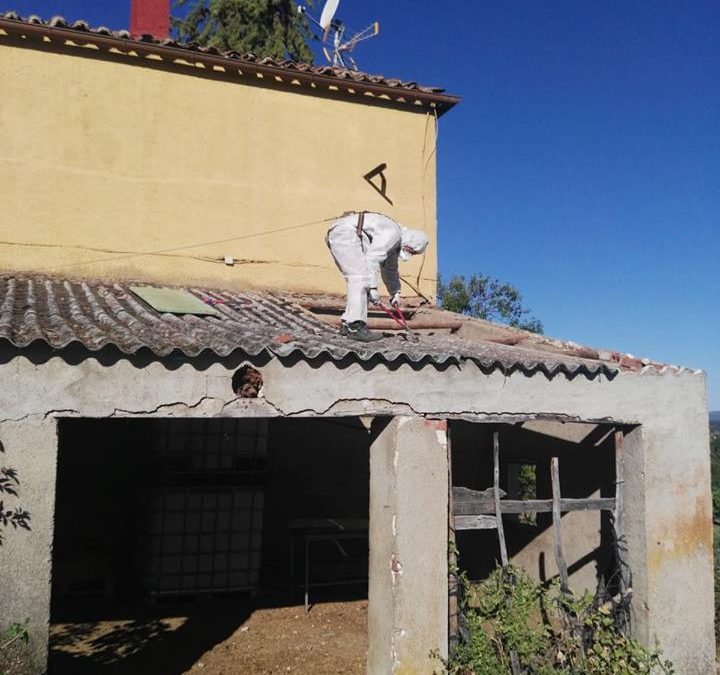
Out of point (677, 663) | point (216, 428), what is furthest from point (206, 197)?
point (677, 663)

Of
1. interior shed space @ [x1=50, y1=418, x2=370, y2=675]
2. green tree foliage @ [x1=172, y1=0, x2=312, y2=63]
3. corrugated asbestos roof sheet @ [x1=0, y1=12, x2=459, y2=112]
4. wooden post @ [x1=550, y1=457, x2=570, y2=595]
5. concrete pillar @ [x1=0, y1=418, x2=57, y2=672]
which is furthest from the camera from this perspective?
green tree foliage @ [x1=172, y1=0, x2=312, y2=63]

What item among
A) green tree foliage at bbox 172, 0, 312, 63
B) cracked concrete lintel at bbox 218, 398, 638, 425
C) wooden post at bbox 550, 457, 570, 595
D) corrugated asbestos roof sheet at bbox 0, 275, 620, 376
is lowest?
wooden post at bbox 550, 457, 570, 595

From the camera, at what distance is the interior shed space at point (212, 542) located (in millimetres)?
8594

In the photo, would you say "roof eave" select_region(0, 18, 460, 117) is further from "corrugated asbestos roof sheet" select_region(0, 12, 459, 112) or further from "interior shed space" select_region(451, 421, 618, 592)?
"interior shed space" select_region(451, 421, 618, 592)

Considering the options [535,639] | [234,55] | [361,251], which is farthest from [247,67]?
[535,639]

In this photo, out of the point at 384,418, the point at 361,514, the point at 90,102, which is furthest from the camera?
the point at 361,514

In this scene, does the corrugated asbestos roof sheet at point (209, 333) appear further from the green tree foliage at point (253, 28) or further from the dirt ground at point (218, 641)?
the green tree foliage at point (253, 28)

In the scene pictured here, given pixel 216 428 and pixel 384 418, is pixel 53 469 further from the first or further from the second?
pixel 216 428

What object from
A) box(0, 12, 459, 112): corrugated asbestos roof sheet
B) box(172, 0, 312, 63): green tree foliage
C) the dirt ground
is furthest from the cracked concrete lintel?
box(172, 0, 312, 63): green tree foliage

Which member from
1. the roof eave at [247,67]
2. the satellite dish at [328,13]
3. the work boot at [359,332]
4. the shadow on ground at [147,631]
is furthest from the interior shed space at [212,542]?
the satellite dish at [328,13]

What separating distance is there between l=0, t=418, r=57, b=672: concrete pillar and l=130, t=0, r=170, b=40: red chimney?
353 inches

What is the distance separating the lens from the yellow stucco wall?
10258 mm

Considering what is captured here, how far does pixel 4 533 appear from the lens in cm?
515

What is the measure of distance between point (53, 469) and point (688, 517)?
6031 millimetres
